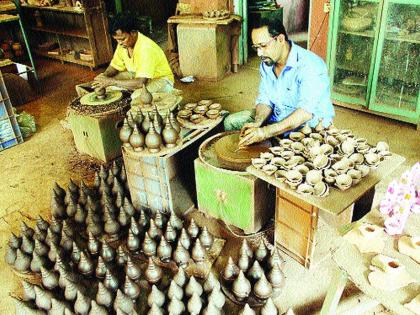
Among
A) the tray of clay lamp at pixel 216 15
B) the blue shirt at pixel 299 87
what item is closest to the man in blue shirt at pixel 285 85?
the blue shirt at pixel 299 87

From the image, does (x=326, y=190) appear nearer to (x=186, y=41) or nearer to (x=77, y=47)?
(x=186, y=41)

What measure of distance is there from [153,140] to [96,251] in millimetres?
979

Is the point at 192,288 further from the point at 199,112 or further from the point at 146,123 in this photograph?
the point at 199,112

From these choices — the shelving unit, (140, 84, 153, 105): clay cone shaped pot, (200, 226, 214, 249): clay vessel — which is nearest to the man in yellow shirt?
(140, 84, 153, 105): clay cone shaped pot

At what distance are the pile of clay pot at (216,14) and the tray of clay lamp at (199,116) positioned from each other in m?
3.18

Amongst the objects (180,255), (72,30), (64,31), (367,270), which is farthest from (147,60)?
(64,31)

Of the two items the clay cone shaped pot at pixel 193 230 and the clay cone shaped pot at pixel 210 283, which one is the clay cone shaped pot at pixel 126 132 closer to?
the clay cone shaped pot at pixel 193 230

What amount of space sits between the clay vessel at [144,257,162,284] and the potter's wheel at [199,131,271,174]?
0.87 m

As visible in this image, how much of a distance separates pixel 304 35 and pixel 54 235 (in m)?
7.59

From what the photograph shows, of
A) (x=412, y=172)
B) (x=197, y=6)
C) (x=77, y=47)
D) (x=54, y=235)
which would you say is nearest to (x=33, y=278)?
(x=54, y=235)

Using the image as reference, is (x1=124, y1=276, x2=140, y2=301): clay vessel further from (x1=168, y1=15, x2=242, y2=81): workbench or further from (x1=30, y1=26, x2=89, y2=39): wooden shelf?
(x1=30, y1=26, x2=89, y2=39): wooden shelf

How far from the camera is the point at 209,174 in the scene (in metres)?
3.13

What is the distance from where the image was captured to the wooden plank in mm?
2285

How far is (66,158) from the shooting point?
4.75 metres
